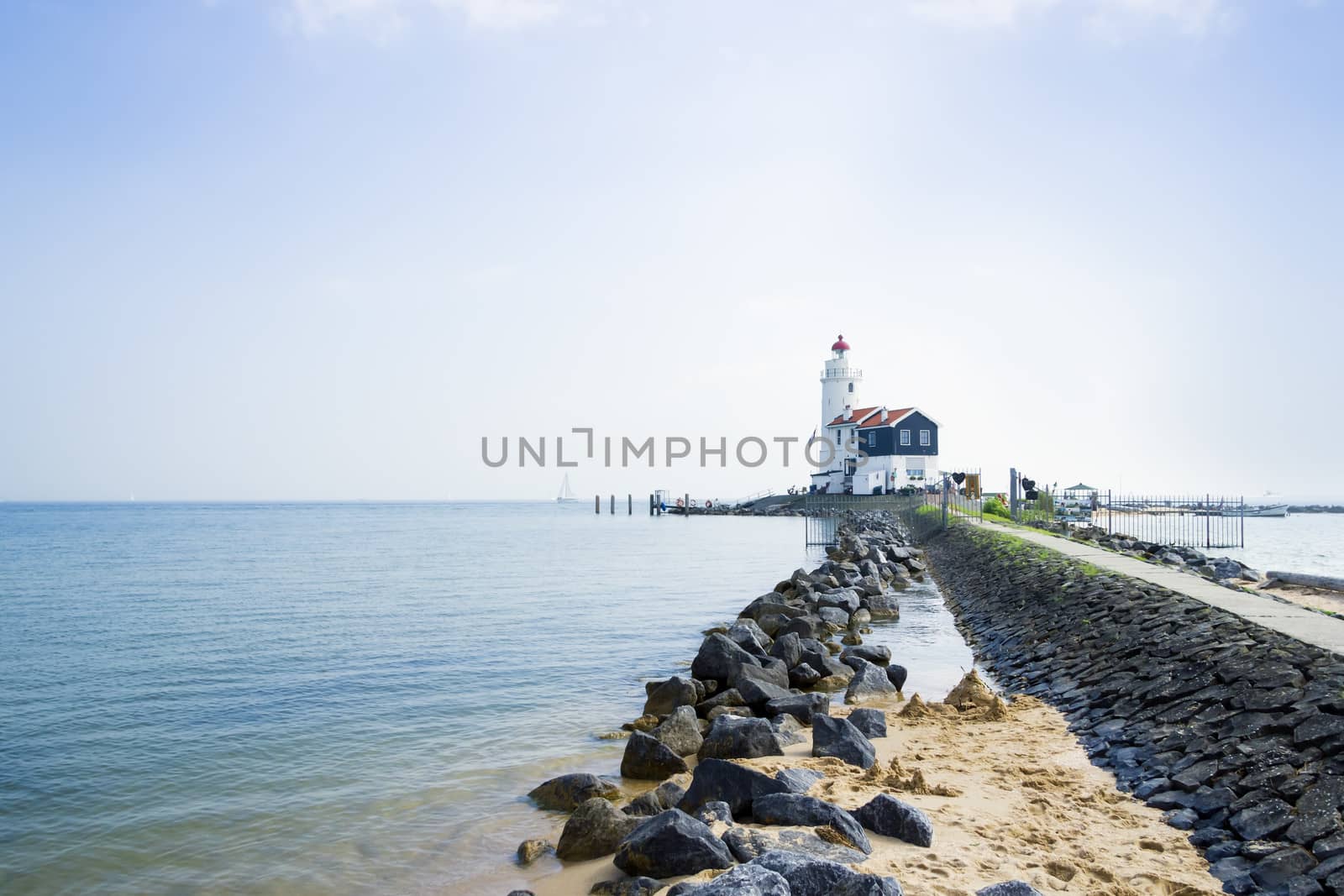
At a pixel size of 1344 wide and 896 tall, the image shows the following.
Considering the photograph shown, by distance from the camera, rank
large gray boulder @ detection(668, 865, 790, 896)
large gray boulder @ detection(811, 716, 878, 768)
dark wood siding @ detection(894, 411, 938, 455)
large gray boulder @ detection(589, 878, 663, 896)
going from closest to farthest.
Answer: large gray boulder @ detection(668, 865, 790, 896) → large gray boulder @ detection(589, 878, 663, 896) → large gray boulder @ detection(811, 716, 878, 768) → dark wood siding @ detection(894, 411, 938, 455)

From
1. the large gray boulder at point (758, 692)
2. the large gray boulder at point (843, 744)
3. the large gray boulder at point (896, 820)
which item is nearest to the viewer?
the large gray boulder at point (896, 820)

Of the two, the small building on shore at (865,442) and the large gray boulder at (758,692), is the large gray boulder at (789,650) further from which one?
the small building on shore at (865,442)

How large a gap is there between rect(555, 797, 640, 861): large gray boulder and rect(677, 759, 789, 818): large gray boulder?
56cm

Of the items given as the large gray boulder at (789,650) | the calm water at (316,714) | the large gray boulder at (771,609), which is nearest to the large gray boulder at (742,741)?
the calm water at (316,714)

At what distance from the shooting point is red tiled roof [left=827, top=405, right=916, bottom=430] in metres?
65.8

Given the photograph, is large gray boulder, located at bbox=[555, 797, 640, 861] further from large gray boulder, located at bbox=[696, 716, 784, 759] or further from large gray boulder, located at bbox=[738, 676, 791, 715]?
large gray boulder, located at bbox=[738, 676, 791, 715]

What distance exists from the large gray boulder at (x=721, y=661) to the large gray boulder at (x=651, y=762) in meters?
2.75

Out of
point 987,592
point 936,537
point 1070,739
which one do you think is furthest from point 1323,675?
point 936,537

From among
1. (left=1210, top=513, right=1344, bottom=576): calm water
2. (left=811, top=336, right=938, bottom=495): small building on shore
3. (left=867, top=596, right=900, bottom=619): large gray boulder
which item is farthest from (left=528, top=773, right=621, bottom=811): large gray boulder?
(left=811, top=336, right=938, bottom=495): small building on shore

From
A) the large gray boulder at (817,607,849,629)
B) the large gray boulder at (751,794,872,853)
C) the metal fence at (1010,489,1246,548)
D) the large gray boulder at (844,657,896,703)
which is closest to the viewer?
the large gray boulder at (751,794,872,853)

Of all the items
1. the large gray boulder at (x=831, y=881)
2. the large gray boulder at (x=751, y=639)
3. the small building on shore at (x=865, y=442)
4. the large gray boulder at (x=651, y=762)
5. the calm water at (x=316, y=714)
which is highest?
the small building on shore at (x=865, y=442)

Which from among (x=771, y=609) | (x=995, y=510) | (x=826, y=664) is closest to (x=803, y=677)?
(x=826, y=664)

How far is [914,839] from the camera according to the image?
18.2ft

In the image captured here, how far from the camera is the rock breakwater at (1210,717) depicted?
16.6ft
